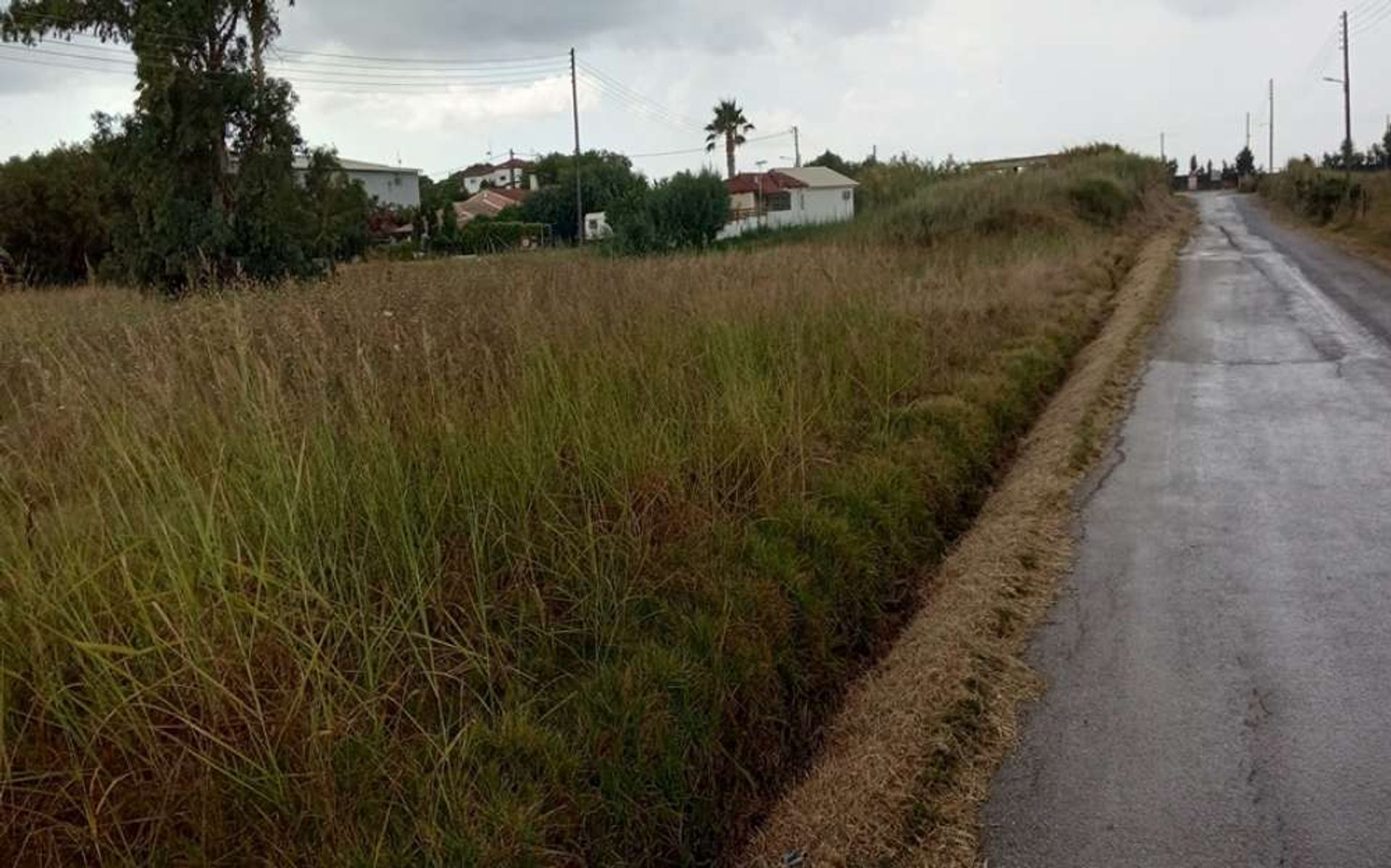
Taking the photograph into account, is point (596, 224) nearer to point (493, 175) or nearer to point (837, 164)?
point (837, 164)

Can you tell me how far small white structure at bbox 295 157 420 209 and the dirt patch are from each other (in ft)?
237

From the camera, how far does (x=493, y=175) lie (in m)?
137

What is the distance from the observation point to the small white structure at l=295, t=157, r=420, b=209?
7550 cm

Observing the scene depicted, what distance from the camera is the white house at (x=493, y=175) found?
416ft

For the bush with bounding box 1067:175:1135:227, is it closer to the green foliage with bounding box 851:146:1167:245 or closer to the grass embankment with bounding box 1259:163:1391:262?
the green foliage with bounding box 851:146:1167:245

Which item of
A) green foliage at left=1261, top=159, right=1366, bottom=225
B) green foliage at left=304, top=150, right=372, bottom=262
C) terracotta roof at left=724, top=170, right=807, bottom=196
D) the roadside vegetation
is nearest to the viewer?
green foliage at left=304, top=150, right=372, bottom=262

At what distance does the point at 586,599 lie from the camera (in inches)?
160

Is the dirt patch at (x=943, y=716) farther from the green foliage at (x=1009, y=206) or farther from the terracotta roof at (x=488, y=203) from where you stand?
the terracotta roof at (x=488, y=203)

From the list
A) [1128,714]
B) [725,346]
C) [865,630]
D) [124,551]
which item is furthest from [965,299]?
[124,551]

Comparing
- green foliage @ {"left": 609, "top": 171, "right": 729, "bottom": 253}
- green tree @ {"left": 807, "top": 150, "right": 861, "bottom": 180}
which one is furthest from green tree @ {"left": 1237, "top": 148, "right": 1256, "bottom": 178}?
green foliage @ {"left": 609, "top": 171, "right": 729, "bottom": 253}

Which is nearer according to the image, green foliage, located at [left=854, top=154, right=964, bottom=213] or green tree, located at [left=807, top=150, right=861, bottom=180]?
green foliage, located at [left=854, top=154, right=964, bottom=213]

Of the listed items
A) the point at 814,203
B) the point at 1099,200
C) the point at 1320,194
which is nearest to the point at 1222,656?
the point at 1099,200

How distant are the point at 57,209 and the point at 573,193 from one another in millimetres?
35602

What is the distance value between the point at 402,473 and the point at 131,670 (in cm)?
137
